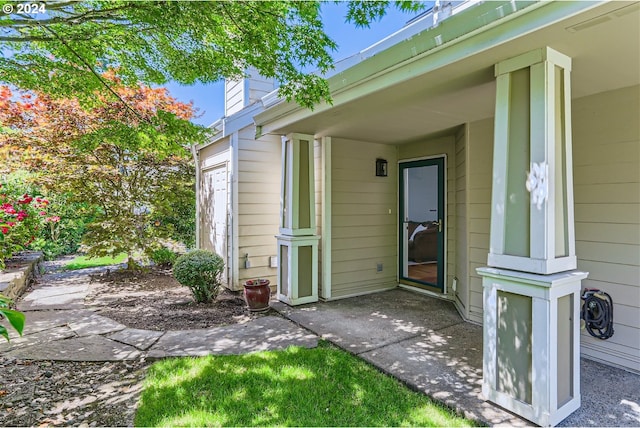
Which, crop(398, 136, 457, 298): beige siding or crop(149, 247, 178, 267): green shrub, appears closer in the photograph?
crop(398, 136, 457, 298): beige siding

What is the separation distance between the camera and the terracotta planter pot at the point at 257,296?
13.9 ft

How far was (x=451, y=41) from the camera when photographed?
2.21 meters

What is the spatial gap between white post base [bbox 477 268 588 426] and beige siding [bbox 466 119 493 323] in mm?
1618

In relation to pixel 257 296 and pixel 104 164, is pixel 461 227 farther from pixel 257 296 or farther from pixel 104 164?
pixel 104 164

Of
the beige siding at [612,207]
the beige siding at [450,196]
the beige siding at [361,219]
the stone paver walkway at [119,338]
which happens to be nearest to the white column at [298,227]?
the beige siding at [361,219]

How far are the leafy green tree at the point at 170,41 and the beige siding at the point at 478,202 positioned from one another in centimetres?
198

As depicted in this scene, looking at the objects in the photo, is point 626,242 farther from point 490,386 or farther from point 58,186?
point 58,186

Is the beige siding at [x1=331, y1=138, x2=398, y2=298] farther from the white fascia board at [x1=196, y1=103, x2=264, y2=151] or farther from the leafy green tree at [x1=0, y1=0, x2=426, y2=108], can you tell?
the leafy green tree at [x1=0, y1=0, x2=426, y2=108]

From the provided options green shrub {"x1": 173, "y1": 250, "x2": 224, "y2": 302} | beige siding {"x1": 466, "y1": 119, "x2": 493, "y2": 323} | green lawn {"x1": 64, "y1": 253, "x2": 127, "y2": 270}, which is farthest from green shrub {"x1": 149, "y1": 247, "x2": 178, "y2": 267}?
beige siding {"x1": 466, "y1": 119, "x2": 493, "y2": 323}

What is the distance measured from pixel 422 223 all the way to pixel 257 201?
2.68 meters

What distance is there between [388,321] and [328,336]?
2.76 feet

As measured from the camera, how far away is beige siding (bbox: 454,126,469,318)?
157 inches

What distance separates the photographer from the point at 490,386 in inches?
89.9

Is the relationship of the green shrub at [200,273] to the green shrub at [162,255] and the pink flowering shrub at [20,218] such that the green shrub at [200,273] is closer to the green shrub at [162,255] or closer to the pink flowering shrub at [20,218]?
the green shrub at [162,255]
